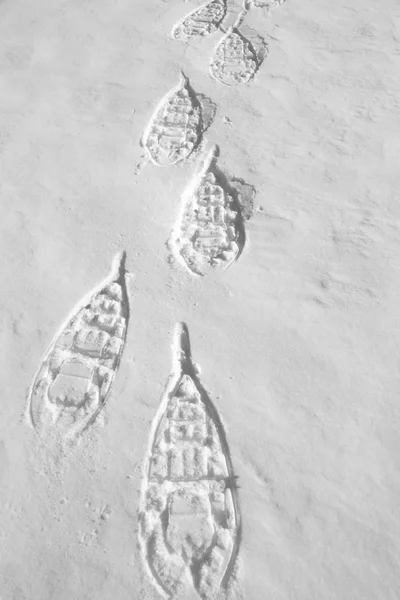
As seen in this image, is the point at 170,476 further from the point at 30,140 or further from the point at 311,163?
the point at 30,140

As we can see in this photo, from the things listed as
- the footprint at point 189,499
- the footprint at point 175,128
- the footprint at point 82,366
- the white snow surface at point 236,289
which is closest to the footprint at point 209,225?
the white snow surface at point 236,289

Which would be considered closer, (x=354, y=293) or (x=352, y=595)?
(x=352, y=595)

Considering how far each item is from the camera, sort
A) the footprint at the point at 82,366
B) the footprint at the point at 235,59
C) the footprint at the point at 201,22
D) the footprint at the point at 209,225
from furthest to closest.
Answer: the footprint at the point at 201,22
the footprint at the point at 235,59
the footprint at the point at 209,225
the footprint at the point at 82,366

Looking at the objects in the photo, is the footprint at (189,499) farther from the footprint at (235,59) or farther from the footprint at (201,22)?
the footprint at (201,22)

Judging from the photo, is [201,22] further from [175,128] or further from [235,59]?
[175,128]

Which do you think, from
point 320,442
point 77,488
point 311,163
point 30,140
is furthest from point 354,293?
point 30,140
